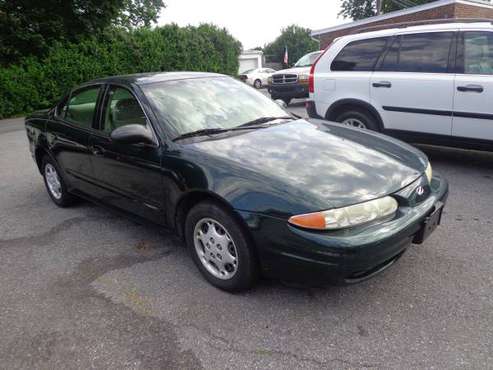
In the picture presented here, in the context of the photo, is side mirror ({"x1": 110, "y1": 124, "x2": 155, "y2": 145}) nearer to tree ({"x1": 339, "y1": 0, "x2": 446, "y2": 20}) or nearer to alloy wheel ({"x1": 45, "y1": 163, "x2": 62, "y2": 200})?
alloy wheel ({"x1": 45, "y1": 163, "x2": 62, "y2": 200})

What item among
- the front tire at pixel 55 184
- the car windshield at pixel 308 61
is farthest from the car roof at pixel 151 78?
the car windshield at pixel 308 61

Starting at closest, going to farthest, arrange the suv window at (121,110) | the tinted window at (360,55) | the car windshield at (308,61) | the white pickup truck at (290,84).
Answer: the suv window at (121,110), the tinted window at (360,55), the white pickup truck at (290,84), the car windshield at (308,61)

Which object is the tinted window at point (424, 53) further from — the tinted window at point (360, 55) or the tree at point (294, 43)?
the tree at point (294, 43)

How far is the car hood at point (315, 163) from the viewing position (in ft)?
8.05

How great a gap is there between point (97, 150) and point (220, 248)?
1.64 m

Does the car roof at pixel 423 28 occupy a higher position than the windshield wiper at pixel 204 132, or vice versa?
the car roof at pixel 423 28

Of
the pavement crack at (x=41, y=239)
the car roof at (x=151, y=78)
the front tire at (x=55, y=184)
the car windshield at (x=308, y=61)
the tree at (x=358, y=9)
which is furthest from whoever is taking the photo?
the tree at (x=358, y=9)

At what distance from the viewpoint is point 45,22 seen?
1466cm

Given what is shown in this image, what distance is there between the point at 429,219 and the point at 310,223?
0.90 metres

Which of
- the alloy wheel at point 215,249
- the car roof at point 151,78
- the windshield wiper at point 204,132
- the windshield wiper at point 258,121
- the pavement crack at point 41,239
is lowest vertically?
the pavement crack at point 41,239

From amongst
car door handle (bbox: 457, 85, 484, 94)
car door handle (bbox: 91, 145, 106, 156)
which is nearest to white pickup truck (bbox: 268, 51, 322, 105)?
car door handle (bbox: 457, 85, 484, 94)

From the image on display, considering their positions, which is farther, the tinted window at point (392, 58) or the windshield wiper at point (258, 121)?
the tinted window at point (392, 58)

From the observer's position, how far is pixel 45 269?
338 centimetres

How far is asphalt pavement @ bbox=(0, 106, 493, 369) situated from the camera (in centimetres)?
228
